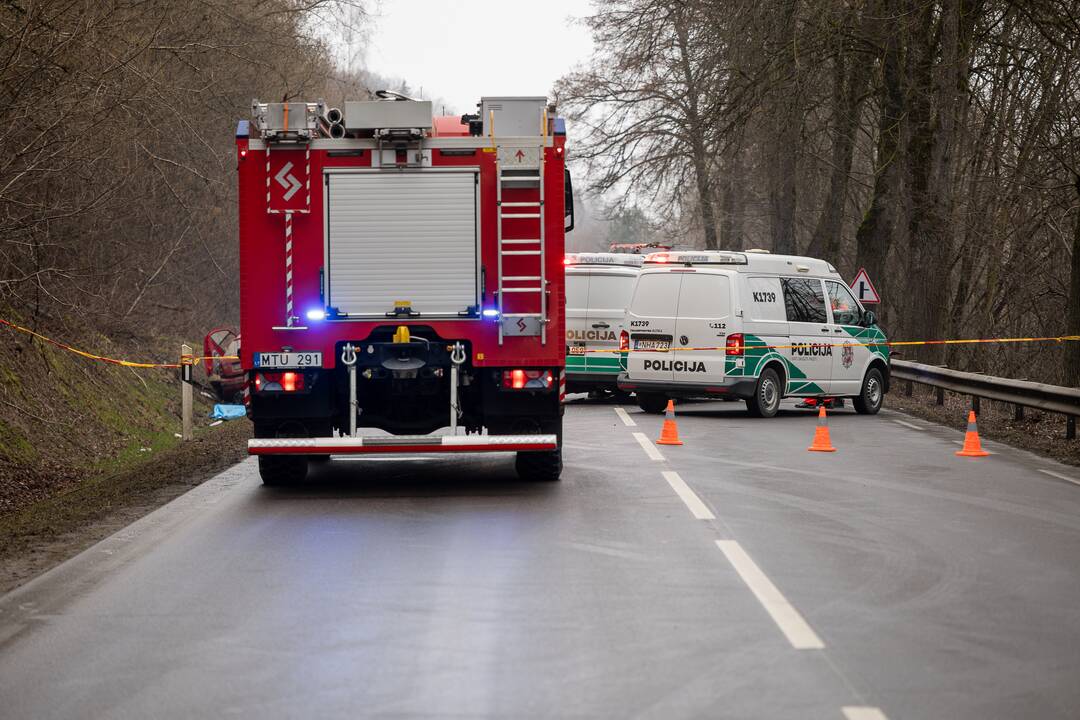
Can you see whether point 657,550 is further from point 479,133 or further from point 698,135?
point 698,135

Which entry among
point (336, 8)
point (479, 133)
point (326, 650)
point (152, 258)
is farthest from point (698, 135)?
point (326, 650)

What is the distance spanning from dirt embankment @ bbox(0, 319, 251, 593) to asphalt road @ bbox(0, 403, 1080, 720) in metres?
0.43

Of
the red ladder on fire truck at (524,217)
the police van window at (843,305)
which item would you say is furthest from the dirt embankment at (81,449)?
the police van window at (843,305)

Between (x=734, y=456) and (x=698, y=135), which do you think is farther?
(x=698, y=135)

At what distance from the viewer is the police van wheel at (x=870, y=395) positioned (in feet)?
74.3

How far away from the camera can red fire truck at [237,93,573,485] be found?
1239 cm

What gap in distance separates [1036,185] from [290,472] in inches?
545

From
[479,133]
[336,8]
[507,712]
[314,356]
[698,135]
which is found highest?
[336,8]

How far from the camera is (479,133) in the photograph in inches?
503

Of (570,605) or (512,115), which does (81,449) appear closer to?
(512,115)

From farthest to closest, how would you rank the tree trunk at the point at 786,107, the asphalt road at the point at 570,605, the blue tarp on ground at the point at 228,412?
the tree trunk at the point at 786,107, the blue tarp on ground at the point at 228,412, the asphalt road at the point at 570,605

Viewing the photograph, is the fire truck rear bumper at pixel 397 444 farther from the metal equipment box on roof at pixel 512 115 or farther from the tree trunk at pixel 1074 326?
the tree trunk at pixel 1074 326

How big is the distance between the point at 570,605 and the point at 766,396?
13825 mm

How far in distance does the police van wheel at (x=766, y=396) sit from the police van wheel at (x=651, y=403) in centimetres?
146
